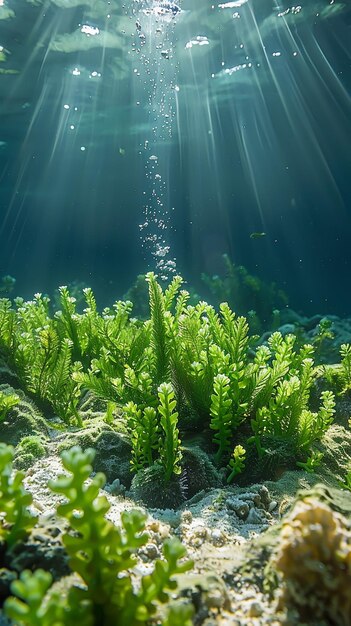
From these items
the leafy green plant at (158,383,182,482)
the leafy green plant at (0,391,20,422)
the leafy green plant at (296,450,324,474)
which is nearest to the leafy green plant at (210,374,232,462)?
the leafy green plant at (158,383,182,482)

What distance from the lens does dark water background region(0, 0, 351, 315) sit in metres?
15.6

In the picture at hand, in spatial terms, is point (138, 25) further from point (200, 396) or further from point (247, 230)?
point (247, 230)

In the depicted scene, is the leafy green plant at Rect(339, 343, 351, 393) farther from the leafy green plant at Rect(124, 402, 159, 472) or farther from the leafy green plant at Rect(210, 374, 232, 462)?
the leafy green plant at Rect(124, 402, 159, 472)

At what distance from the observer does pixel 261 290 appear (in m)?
Result: 16.5

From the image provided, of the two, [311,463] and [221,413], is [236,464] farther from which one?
[311,463]

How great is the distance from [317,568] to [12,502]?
1180 mm

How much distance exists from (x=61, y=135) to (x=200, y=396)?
28.7 meters

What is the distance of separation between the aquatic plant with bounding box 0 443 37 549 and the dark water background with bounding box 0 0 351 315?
16479 millimetres

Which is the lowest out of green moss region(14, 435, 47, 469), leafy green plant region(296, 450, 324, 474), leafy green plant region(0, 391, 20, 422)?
leafy green plant region(296, 450, 324, 474)

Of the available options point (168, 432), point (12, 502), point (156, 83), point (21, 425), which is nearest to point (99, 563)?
point (12, 502)

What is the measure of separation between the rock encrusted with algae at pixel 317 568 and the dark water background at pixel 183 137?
1672 centimetres

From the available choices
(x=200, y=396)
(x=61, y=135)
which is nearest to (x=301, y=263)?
(x=61, y=135)

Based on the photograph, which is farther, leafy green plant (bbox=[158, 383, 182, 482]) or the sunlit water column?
the sunlit water column

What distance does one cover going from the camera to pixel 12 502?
1659 millimetres
